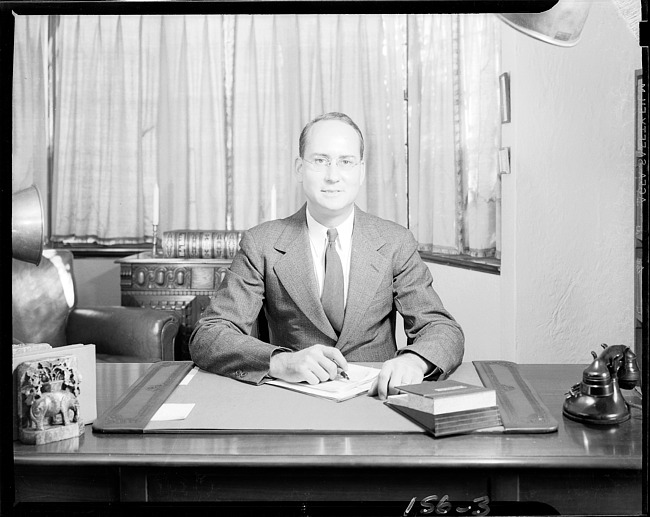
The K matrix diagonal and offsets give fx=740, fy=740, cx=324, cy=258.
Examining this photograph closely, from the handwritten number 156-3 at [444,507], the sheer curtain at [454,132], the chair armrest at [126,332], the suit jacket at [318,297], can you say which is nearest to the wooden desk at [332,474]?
the handwritten number 156-3 at [444,507]

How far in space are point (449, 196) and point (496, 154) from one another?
0.48m

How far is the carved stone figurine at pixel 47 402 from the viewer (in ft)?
3.30

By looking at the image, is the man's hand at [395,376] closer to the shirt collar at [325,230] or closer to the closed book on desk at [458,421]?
the closed book on desk at [458,421]

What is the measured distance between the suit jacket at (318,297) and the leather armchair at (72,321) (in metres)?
0.99

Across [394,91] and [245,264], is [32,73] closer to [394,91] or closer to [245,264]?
[394,91]

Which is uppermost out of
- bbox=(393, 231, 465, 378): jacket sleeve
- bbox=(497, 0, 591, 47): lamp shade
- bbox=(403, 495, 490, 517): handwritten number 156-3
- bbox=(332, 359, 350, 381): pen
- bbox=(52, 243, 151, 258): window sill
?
bbox=(497, 0, 591, 47): lamp shade

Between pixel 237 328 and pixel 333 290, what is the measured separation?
252mm

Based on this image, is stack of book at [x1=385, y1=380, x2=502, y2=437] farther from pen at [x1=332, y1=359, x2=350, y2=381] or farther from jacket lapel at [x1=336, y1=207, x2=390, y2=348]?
jacket lapel at [x1=336, y1=207, x2=390, y2=348]

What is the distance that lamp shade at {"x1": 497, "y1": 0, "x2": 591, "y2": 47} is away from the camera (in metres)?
1.11

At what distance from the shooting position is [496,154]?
2.69m

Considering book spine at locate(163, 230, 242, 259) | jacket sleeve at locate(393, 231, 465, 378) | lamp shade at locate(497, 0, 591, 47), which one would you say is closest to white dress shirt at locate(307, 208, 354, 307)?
jacket sleeve at locate(393, 231, 465, 378)
